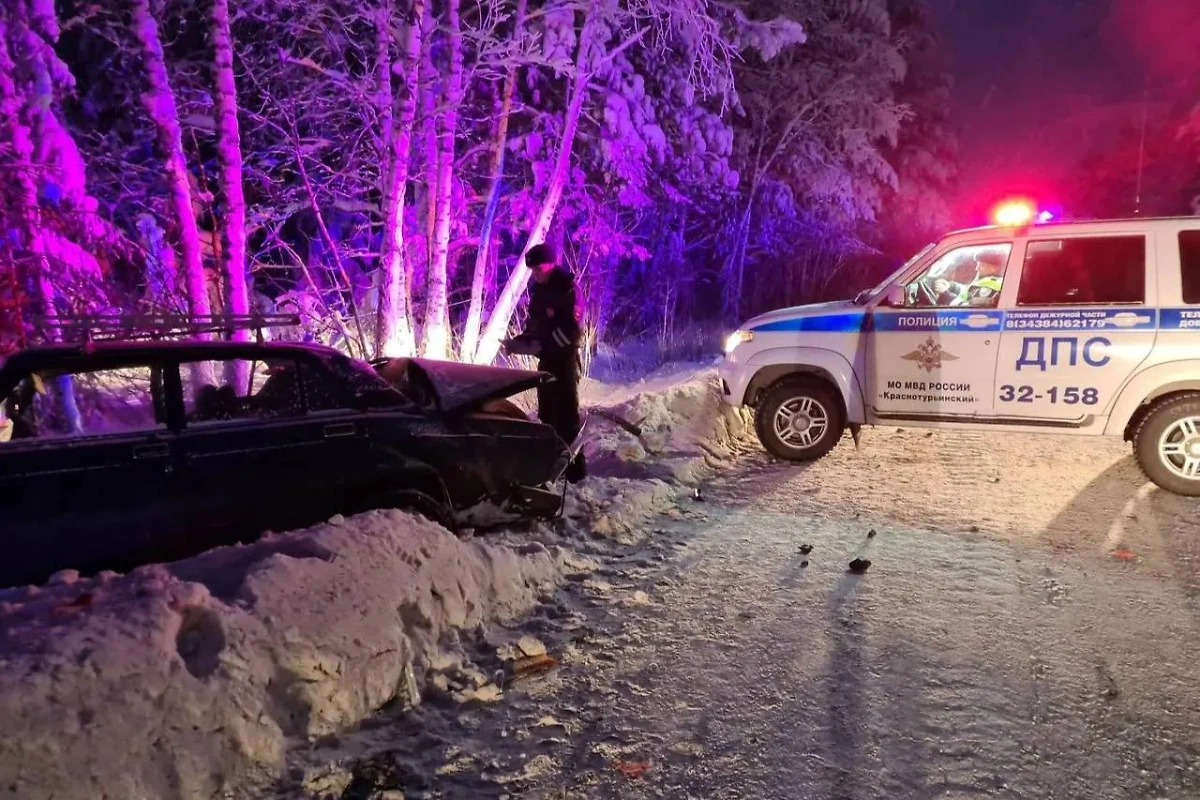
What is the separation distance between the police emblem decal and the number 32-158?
0.50 meters

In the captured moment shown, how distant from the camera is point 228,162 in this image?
24.7ft

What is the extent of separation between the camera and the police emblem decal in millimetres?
6559

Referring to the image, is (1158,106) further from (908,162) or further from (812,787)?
(812,787)

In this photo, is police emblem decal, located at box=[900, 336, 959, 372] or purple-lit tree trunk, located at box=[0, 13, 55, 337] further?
purple-lit tree trunk, located at box=[0, 13, 55, 337]

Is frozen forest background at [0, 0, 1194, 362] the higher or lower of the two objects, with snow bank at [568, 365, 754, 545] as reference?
higher

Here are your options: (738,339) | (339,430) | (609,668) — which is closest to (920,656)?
(609,668)

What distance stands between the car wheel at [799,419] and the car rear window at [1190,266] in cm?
273

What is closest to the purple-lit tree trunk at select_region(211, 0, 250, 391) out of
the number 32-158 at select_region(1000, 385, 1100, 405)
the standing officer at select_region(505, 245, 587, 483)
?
the standing officer at select_region(505, 245, 587, 483)

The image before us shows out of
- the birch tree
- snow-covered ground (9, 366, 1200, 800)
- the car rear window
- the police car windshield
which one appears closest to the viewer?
snow-covered ground (9, 366, 1200, 800)

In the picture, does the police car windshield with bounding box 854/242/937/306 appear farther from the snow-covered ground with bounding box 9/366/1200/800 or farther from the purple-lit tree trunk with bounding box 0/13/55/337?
the purple-lit tree trunk with bounding box 0/13/55/337

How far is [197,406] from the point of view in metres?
3.88

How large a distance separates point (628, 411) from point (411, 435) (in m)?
3.79

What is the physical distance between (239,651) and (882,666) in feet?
9.12

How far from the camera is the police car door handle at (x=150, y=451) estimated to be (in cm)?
360
